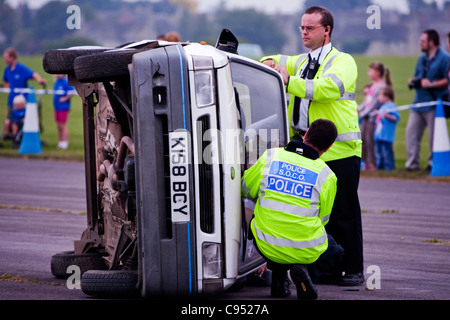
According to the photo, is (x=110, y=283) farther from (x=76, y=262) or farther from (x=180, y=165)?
(x=76, y=262)

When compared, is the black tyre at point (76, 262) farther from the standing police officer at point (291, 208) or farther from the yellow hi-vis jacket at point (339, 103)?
the yellow hi-vis jacket at point (339, 103)

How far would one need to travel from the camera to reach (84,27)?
122625mm

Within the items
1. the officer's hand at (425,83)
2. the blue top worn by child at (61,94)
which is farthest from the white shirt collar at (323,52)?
the blue top worn by child at (61,94)

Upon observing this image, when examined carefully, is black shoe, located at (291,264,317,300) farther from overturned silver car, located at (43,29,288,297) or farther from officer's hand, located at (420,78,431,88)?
officer's hand, located at (420,78,431,88)

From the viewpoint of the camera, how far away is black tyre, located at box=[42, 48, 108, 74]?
7.68 meters

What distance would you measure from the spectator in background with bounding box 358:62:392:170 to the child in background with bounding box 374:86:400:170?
Answer: 10cm

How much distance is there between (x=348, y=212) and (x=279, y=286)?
1.08 meters

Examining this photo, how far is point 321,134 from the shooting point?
696 centimetres

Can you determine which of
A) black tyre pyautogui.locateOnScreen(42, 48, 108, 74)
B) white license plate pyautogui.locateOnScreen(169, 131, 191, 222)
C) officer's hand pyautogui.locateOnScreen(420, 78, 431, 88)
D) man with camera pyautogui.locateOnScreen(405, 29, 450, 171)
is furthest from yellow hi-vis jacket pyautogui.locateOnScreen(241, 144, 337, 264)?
officer's hand pyautogui.locateOnScreen(420, 78, 431, 88)

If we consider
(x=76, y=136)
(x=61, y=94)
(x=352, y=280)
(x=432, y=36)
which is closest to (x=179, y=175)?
(x=352, y=280)

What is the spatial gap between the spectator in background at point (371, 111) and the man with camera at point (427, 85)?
73 cm

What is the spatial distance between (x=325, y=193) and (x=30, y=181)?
9377 millimetres
